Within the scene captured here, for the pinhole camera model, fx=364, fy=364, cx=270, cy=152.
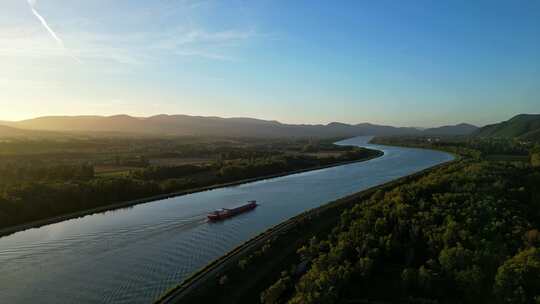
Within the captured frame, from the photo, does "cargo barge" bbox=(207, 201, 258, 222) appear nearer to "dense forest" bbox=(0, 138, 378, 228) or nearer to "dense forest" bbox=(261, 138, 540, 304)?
"dense forest" bbox=(261, 138, 540, 304)

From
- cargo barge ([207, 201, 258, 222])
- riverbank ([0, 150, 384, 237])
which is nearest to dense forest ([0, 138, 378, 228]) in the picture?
riverbank ([0, 150, 384, 237])

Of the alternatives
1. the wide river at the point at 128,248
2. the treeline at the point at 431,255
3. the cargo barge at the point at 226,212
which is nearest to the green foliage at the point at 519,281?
the treeline at the point at 431,255

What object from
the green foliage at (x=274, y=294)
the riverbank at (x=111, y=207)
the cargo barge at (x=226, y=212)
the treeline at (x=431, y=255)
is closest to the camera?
the treeline at (x=431, y=255)

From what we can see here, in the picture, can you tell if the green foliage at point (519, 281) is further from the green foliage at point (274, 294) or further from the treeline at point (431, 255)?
the green foliage at point (274, 294)

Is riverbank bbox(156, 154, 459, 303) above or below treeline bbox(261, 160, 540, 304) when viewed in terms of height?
below

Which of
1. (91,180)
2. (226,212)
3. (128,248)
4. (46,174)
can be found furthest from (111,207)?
(46,174)

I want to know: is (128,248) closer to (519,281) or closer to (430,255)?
(430,255)

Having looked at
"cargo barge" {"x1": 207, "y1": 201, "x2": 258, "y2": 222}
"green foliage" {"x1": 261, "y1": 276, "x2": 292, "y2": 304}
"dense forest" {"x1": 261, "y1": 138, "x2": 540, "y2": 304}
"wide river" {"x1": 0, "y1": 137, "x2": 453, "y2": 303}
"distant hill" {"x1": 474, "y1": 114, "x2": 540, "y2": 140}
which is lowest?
"wide river" {"x1": 0, "y1": 137, "x2": 453, "y2": 303}
